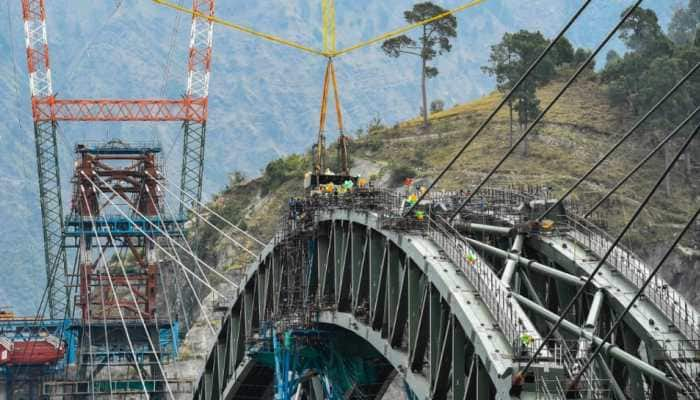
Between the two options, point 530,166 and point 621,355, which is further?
point 530,166

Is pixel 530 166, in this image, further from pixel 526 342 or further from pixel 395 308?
pixel 526 342

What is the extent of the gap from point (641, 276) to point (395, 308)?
11.9 m

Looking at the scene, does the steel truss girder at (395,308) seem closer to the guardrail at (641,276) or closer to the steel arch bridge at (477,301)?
the steel arch bridge at (477,301)

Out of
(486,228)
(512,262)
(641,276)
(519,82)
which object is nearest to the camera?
(519,82)

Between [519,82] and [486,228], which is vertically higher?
[519,82]

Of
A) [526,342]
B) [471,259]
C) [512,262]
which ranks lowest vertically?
[526,342]

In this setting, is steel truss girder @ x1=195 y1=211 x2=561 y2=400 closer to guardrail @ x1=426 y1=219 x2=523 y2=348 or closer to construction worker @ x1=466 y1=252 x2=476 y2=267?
guardrail @ x1=426 y1=219 x2=523 y2=348

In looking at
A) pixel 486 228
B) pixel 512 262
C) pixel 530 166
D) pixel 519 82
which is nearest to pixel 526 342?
pixel 519 82

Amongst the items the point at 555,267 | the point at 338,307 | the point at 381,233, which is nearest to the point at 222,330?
the point at 338,307

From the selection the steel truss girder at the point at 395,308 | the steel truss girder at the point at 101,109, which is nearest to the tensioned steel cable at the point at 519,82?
Answer: the steel truss girder at the point at 395,308

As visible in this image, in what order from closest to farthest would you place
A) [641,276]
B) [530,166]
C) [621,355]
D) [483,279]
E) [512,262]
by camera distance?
1. [621,355]
2. [483,279]
3. [641,276]
4. [512,262]
5. [530,166]

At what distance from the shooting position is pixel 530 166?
137m

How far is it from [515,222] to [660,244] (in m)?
63.1

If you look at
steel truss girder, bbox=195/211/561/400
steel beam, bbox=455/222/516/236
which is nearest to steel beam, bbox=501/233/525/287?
steel beam, bbox=455/222/516/236
